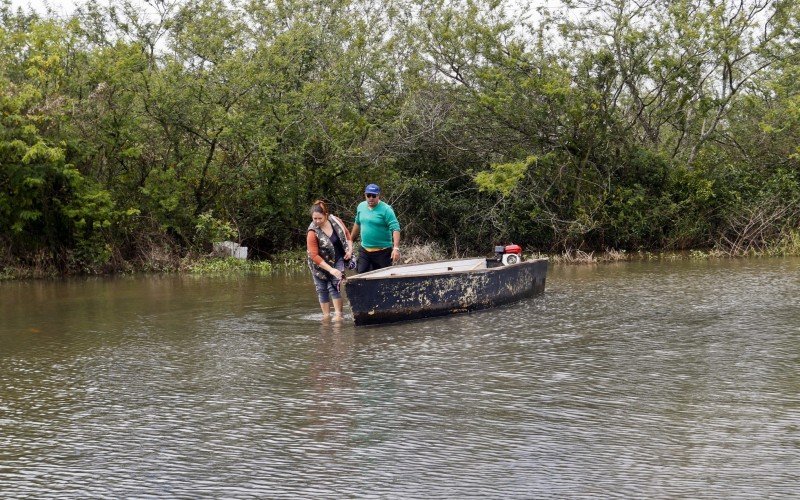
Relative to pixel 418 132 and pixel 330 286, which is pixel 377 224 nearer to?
pixel 330 286

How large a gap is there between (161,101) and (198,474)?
851 inches

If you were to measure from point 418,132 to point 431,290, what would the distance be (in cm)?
1563

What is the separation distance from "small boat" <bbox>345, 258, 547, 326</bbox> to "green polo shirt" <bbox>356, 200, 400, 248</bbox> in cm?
44

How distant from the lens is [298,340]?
41.4ft

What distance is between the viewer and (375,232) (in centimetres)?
1541

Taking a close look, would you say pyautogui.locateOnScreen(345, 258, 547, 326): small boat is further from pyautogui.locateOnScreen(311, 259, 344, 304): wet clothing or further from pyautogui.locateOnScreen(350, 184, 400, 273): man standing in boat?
pyautogui.locateOnScreen(311, 259, 344, 304): wet clothing

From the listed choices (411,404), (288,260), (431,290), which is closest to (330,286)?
(431,290)

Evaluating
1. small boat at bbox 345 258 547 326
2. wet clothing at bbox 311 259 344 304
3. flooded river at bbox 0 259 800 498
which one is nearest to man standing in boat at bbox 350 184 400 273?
small boat at bbox 345 258 547 326

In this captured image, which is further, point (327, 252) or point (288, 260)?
point (288, 260)

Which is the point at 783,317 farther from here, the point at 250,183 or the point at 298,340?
the point at 250,183

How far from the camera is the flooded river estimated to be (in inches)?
254

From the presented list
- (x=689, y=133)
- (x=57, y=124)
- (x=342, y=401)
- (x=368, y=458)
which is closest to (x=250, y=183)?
(x=57, y=124)

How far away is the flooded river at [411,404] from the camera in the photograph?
645 centimetres

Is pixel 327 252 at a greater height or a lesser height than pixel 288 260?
greater
